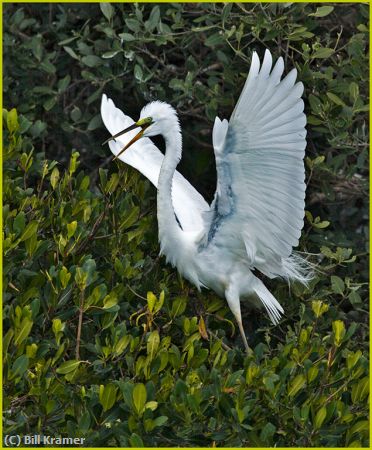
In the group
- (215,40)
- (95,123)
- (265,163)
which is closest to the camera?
(265,163)

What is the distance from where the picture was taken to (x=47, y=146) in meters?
5.10

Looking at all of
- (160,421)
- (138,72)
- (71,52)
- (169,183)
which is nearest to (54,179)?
(169,183)

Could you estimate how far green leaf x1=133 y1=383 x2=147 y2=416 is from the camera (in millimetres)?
2859

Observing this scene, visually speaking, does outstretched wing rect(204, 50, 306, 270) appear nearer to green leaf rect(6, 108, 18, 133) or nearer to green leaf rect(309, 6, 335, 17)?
green leaf rect(309, 6, 335, 17)

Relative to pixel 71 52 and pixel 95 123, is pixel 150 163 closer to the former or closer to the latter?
pixel 95 123

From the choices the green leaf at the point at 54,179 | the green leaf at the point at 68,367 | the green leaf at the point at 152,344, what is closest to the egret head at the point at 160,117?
the green leaf at the point at 54,179

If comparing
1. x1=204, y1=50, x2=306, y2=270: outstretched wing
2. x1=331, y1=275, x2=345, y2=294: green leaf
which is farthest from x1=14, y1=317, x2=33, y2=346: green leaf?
x1=331, y1=275, x2=345, y2=294: green leaf

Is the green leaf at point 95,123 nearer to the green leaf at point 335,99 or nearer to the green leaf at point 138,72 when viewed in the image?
the green leaf at point 138,72

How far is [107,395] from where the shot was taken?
290cm

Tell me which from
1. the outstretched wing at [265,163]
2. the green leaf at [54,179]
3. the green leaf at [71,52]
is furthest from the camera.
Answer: the green leaf at [71,52]

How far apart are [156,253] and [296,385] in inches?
40.9

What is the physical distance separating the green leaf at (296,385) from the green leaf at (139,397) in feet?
1.60

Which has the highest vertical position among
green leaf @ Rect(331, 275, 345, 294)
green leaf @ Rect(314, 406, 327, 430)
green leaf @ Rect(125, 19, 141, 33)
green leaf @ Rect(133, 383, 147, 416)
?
green leaf @ Rect(125, 19, 141, 33)

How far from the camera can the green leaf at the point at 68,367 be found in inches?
119
